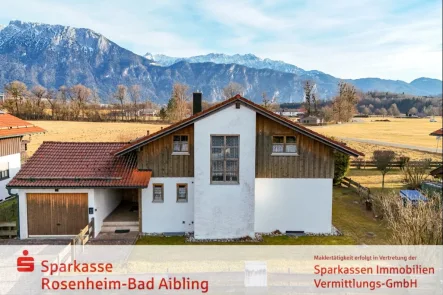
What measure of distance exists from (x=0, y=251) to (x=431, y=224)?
16274 mm

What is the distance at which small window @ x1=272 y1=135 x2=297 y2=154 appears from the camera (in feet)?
52.0

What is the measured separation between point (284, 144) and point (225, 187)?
3.67 metres

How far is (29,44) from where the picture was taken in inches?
2424

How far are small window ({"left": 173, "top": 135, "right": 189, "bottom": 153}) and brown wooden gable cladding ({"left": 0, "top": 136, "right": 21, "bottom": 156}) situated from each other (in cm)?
1292

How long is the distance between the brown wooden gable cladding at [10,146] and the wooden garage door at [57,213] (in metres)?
8.19

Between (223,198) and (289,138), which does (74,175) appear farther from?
(289,138)

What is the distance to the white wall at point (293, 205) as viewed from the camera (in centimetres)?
1593

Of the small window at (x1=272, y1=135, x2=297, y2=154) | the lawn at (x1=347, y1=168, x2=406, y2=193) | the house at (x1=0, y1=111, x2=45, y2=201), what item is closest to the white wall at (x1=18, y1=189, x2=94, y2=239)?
the house at (x1=0, y1=111, x2=45, y2=201)

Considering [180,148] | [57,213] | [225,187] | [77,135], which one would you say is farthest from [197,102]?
[77,135]

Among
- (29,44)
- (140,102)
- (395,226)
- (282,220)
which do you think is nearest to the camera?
(395,226)

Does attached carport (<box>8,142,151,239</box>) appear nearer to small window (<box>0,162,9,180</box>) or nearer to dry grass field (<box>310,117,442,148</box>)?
small window (<box>0,162,9,180</box>)

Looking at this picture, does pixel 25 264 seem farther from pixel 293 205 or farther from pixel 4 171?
pixel 293 205

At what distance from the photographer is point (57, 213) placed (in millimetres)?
15234

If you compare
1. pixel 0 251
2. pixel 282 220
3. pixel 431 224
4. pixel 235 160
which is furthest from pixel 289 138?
pixel 0 251
